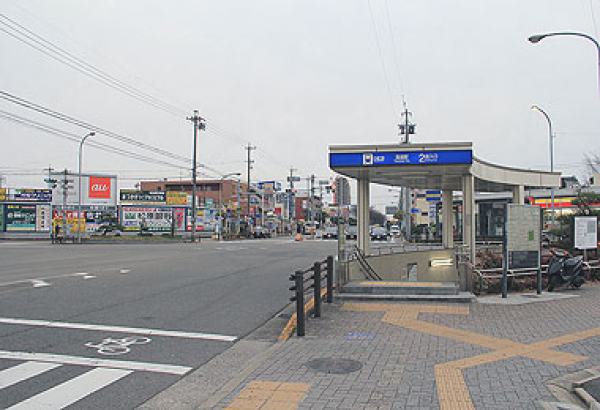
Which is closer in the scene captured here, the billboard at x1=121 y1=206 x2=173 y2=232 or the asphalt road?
the asphalt road

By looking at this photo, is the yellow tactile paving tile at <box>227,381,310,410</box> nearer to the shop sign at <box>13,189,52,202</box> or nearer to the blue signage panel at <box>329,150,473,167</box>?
the blue signage panel at <box>329,150,473,167</box>

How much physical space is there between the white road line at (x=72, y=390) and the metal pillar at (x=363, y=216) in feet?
33.2

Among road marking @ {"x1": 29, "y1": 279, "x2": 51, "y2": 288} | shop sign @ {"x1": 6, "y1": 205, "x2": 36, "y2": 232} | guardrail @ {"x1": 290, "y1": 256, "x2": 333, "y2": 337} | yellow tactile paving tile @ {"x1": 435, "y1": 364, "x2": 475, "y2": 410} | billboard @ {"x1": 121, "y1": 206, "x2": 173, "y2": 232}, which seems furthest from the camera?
billboard @ {"x1": 121, "y1": 206, "x2": 173, "y2": 232}

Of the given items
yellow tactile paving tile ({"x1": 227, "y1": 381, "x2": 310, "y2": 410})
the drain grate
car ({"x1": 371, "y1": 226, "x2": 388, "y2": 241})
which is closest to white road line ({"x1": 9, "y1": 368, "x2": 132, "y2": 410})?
yellow tactile paving tile ({"x1": 227, "y1": 381, "x2": 310, "y2": 410})

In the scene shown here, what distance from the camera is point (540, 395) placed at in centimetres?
520

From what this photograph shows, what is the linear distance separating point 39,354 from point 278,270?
1239 centimetres

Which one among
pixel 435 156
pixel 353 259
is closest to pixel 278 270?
pixel 353 259

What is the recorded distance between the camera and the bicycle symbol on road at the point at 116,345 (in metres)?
7.12

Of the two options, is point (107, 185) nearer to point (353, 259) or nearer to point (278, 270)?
point (278, 270)

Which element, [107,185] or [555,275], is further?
[107,185]

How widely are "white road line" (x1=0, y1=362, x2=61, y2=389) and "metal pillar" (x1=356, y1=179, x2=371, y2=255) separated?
Answer: 10.4 meters

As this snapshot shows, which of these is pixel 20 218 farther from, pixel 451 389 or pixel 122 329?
pixel 451 389

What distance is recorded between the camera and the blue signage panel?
41.8 feet

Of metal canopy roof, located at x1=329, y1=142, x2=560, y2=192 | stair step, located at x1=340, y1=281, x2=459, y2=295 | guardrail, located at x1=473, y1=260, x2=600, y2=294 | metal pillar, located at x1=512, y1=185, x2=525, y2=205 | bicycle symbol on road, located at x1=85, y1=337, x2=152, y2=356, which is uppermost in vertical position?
metal canopy roof, located at x1=329, y1=142, x2=560, y2=192
